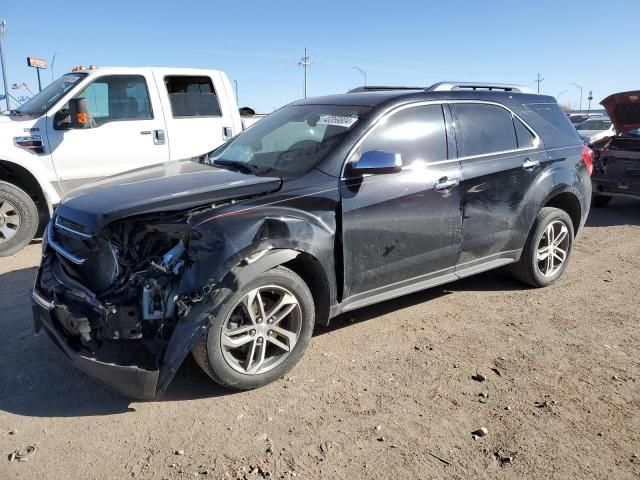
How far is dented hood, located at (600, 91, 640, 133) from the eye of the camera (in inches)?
334

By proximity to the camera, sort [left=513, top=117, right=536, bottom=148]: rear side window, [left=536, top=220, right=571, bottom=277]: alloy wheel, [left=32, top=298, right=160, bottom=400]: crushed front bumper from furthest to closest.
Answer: [left=536, top=220, right=571, bottom=277]: alloy wheel
[left=513, top=117, right=536, bottom=148]: rear side window
[left=32, top=298, right=160, bottom=400]: crushed front bumper

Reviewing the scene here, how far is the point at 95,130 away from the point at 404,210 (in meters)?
4.51

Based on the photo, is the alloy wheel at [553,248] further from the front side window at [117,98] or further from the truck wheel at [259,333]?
the front side window at [117,98]

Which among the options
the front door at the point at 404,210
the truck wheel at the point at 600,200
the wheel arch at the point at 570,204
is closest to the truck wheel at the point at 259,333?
the front door at the point at 404,210

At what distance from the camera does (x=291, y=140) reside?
4.11 meters

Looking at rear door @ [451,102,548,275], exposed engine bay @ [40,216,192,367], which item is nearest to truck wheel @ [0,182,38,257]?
exposed engine bay @ [40,216,192,367]

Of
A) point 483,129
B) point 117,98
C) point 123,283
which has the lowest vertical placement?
point 123,283

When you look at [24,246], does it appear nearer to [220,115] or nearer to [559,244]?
[220,115]

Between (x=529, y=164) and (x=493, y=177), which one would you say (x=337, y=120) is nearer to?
(x=493, y=177)

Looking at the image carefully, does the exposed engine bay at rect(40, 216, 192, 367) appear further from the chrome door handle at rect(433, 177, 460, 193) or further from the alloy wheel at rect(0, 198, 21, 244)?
the alloy wheel at rect(0, 198, 21, 244)

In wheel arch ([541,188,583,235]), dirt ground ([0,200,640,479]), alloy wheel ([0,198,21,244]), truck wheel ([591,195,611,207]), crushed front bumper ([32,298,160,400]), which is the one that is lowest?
dirt ground ([0,200,640,479])

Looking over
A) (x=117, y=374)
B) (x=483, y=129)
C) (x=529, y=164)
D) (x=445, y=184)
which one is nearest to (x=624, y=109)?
(x=529, y=164)

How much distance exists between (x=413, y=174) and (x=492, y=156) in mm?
956

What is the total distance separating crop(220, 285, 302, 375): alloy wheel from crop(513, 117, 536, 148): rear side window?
2.71 meters
